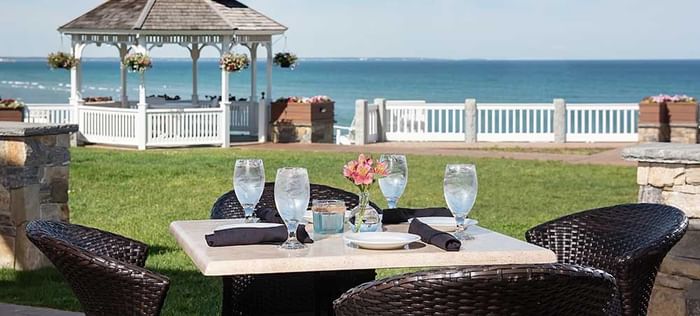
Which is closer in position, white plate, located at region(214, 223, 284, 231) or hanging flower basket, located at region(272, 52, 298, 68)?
white plate, located at region(214, 223, 284, 231)

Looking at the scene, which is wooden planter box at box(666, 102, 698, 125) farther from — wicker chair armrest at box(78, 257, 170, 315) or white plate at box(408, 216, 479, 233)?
wicker chair armrest at box(78, 257, 170, 315)

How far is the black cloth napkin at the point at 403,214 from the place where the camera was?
4965mm

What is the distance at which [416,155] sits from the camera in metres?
18.6

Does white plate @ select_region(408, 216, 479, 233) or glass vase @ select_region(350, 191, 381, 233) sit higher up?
glass vase @ select_region(350, 191, 381, 233)

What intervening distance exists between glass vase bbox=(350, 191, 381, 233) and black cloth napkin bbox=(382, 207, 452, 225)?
24 centimetres

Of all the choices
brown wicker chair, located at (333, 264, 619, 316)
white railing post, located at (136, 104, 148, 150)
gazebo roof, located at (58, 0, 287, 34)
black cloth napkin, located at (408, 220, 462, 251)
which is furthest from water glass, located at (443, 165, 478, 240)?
gazebo roof, located at (58, 0, 287, 34)

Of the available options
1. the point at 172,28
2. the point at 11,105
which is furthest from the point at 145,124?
the point at 11,105

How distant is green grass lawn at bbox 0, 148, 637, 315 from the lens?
767 centimetres

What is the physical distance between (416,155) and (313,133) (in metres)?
3.73

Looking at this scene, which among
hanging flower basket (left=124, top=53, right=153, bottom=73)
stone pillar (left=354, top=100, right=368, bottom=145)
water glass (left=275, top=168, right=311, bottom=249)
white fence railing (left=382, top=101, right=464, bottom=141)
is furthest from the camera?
white fence railing (left=382, top=101, right=464, bottom=141)

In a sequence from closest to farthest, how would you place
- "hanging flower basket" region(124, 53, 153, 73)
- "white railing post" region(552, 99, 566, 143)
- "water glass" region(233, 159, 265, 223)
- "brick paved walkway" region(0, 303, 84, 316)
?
"water glass" region(233, 159, 265, 223) → "brick paved walkway" region(0, 303, 84, 316) → "hanging flower basket" region(124, 53, 153, 73) → "white railing post" region(552, 99, 566, 143)

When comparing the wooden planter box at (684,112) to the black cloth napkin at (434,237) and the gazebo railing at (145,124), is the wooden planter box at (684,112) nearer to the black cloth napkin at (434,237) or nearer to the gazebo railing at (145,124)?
the gazebo railing at (145,124)

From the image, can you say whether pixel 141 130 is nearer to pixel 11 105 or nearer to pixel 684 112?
pixel 11 105

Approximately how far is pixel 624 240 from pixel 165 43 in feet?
57.3
